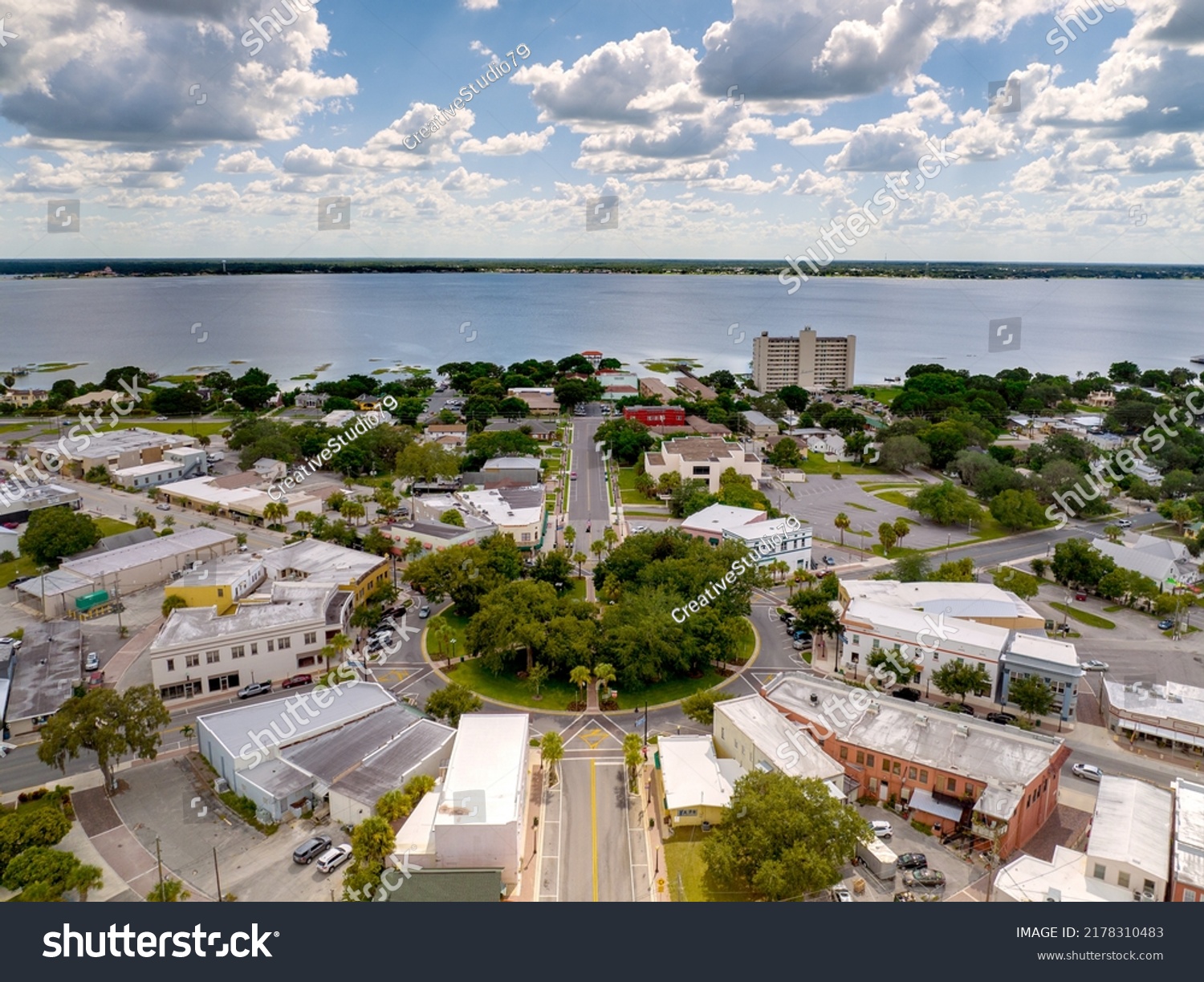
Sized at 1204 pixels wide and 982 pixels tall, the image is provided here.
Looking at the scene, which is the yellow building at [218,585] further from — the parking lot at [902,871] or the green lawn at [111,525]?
the parking lot at [902,871]

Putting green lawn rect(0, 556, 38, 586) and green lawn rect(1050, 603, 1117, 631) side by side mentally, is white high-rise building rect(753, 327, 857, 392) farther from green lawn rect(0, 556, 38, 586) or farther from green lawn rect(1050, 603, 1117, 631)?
green lawn rect(0, 556, 38, 586)

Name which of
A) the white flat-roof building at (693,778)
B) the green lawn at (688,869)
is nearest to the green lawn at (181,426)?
the white flat-roof building at (693,778)

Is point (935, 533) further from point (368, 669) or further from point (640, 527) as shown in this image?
point (368, 669)

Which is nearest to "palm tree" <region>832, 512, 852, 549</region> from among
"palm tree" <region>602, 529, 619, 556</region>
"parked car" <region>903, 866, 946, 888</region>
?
"palm tree" <region>602, 529, 619, 556</region>

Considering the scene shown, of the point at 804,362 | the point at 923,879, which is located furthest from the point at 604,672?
the point at 804,362
